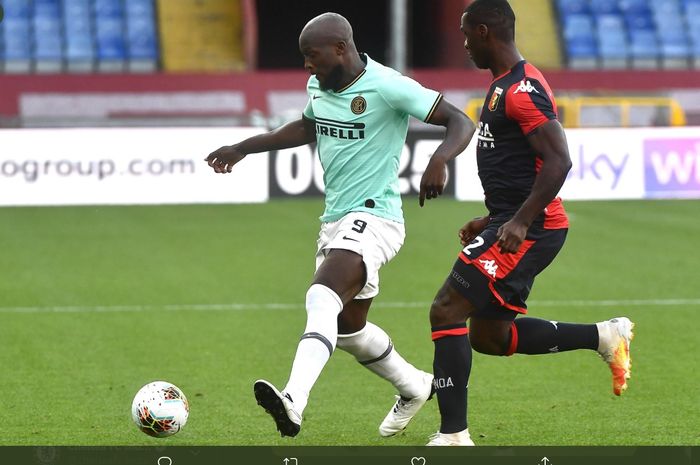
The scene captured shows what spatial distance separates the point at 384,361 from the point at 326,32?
1.58m

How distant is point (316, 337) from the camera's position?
219 inches

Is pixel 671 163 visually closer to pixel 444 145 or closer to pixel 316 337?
pixel 444 145

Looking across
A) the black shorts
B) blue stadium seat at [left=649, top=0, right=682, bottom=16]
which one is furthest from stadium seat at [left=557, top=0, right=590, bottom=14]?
the black shorts

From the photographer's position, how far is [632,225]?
16.5 m

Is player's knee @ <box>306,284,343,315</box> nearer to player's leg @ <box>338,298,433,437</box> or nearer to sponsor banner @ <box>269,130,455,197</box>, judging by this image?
player's leg @ <box>338,298,433,437</box>

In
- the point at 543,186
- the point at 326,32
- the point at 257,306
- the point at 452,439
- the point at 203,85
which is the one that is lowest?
the point at 203,85

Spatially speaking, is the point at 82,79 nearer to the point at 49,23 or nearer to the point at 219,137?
the point at 49,23

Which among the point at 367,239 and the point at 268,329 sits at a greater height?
the point at 367,239

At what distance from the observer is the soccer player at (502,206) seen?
18.2 ft

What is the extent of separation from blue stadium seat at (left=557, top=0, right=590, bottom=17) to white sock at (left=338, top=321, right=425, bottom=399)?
1053 inches

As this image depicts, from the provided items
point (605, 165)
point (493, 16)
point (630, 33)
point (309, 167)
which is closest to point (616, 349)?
point (493, 16)

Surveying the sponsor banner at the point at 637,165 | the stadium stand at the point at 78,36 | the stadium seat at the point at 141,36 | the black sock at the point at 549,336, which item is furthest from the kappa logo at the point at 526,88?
the stadium seat at the point at 141,36

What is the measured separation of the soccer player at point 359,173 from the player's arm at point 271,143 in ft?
0.68

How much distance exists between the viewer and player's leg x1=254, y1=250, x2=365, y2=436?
5.19 metres
